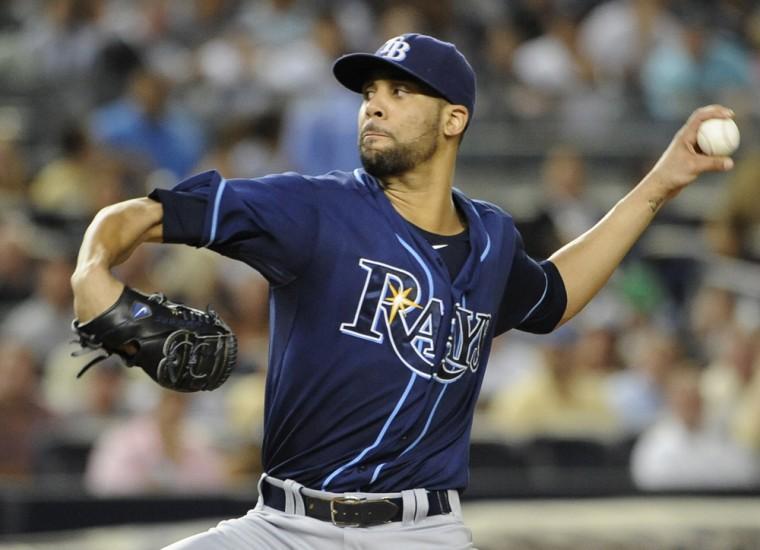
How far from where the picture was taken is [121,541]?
6461 mm

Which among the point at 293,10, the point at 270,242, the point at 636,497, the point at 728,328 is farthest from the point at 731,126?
the point at 293,10

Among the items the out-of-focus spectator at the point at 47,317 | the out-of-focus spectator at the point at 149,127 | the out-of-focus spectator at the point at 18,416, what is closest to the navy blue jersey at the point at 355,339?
the out-of-focus spectator at the point at 18,416

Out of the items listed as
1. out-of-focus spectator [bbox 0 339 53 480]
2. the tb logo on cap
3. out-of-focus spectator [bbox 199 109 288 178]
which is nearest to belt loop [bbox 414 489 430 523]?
the tb logo on cap

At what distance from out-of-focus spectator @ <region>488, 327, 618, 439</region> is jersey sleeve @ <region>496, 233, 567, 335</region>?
3.65 metres

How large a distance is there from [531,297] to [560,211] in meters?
5.58

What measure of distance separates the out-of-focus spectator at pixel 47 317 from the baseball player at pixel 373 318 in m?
4.33

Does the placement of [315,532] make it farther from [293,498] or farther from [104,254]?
[104,254]

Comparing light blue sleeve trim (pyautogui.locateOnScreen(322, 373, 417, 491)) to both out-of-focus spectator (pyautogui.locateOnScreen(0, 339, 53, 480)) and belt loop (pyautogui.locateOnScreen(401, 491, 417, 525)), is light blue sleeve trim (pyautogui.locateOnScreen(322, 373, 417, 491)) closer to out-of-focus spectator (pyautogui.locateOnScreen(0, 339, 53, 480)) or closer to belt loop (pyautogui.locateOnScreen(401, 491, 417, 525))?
belt loop (pyautogui.locateOnScreen(401, 491, 417, 525))

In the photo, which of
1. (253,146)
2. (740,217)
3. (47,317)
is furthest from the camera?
(740,217)

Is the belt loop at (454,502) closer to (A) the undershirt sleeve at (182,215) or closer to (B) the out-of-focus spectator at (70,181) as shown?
(A) the undershirt sleeve at (182,215)

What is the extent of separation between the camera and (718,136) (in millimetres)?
4441

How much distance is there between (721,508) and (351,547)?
378 centimetres

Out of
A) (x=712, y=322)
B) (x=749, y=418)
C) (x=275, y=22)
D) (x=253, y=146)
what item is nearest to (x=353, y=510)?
(x=749, y=418)

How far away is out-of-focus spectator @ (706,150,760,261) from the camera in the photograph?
32.9 feet
